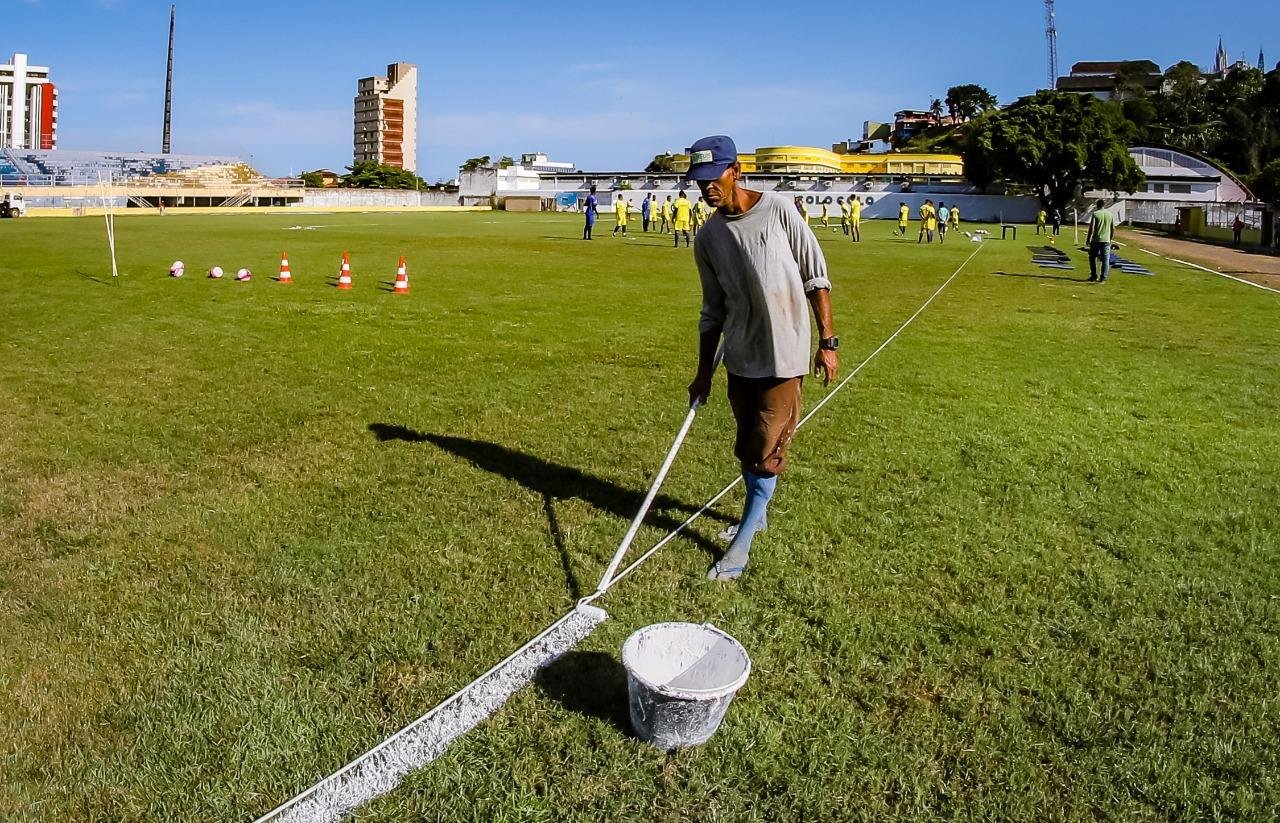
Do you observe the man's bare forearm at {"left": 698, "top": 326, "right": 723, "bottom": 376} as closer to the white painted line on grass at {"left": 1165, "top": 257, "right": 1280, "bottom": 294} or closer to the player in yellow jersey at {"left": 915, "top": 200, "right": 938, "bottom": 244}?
the white painted line on grass at {"left": 1165, "top": 257, "right": 1280, "bottom": 294}

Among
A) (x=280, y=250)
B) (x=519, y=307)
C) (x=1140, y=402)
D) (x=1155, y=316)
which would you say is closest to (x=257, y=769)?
(x=1140, y=402)

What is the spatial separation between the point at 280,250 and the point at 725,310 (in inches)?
923

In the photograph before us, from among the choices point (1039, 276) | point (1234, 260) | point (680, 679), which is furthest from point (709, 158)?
point (1234, 260)

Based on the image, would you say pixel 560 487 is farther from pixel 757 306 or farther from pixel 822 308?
pixel 822 308

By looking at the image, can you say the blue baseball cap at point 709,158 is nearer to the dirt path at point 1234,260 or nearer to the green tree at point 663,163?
the dirt path at point 1234,260

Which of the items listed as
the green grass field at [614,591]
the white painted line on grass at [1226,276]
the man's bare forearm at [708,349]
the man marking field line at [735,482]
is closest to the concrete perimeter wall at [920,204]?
the white painted line on grass at [1226,276]

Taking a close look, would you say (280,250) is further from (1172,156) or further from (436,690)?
(1172,156)

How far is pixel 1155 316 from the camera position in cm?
1498

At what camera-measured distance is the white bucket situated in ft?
9.56

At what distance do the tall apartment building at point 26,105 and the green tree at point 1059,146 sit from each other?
164 m

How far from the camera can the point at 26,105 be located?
572 feet

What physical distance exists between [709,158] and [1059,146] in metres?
74.9

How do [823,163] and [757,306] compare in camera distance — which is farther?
[823,163]

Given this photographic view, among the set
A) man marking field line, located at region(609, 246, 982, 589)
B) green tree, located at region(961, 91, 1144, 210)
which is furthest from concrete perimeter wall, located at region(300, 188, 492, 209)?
man marking field line, located at region(609, 246, 982, 589)
